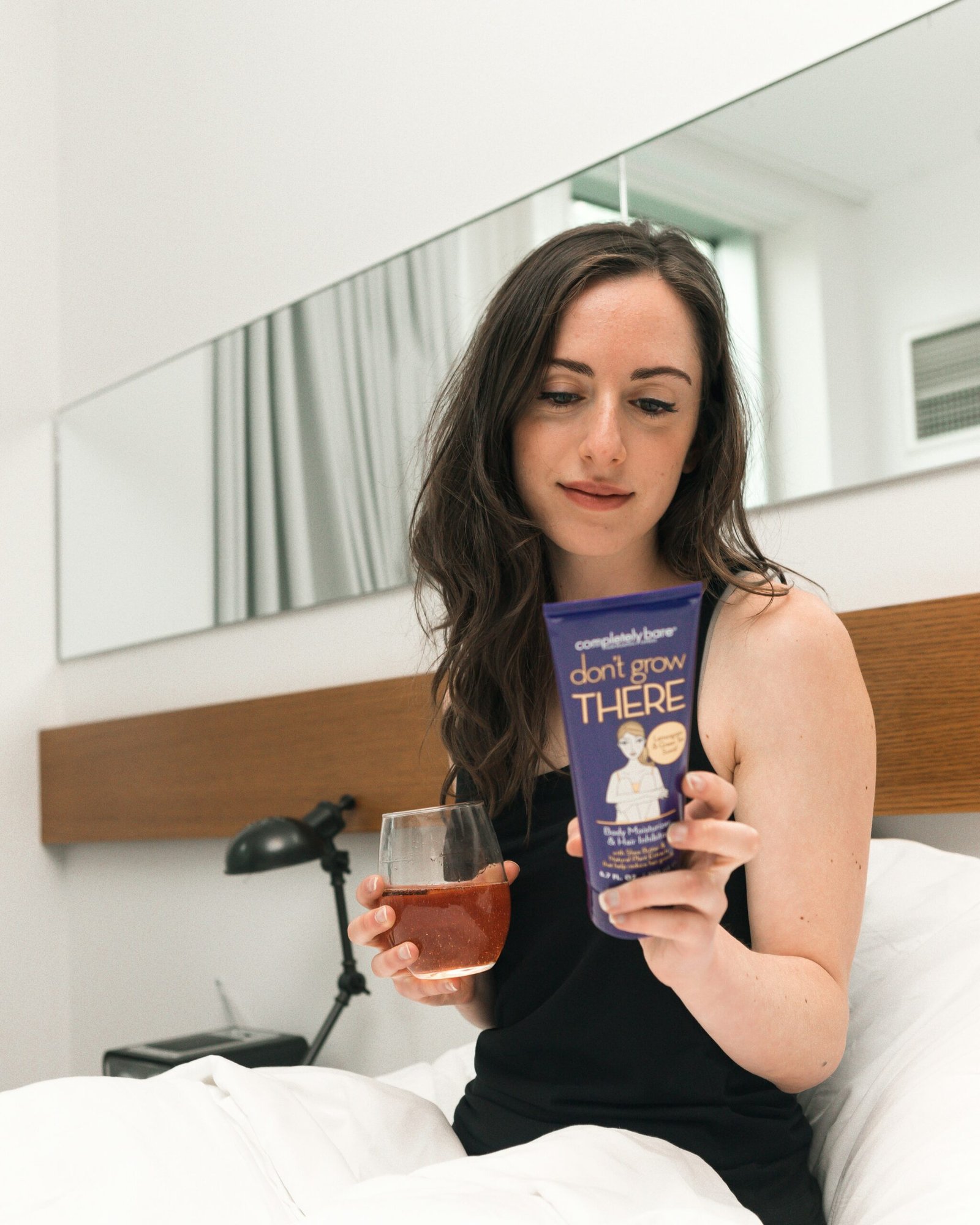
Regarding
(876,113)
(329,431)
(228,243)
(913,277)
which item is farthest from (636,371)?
(228,243)

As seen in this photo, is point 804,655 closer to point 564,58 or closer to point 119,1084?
point 119,1084

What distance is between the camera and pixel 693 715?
0.86 metres

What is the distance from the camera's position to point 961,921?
3.75 ft

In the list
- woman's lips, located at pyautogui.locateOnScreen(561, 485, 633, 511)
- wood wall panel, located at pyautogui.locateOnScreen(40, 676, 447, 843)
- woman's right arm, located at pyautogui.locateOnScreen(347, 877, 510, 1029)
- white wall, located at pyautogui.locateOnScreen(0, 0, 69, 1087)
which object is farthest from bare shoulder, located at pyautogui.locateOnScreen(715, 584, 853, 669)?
white wall, located at pyautogui.locateOnScreen(0, 0, 69, 1087)

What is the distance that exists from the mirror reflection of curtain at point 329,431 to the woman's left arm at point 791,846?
3.78 ft

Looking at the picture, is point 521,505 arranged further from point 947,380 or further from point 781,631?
point 947,380

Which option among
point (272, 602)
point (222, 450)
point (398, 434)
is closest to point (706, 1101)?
point (398, 434)

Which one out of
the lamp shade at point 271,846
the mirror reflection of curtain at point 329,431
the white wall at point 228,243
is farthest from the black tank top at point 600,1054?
the mirror reflection of curtain at point 329,431

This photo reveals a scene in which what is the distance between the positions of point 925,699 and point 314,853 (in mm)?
1002

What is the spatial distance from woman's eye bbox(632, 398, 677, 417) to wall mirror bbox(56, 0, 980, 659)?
1.71 ft

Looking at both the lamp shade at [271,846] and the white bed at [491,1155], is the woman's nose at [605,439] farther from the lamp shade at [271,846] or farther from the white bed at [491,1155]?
the lamp shade at [271,846]

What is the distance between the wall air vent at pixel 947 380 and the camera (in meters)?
1.42

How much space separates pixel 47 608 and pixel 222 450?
2.54 feet

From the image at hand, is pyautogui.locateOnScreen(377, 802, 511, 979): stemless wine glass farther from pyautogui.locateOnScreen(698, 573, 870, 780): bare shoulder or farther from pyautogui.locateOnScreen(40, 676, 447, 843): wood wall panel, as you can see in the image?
pyautogui.locateOnScreen(40, 676, 447, 843): wood wall panel
